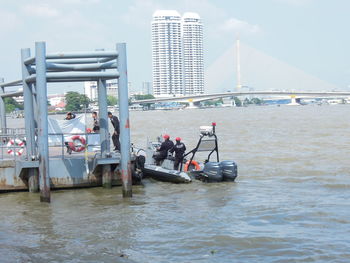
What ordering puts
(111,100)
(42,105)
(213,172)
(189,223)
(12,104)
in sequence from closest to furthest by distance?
(189,223), (42,105), (213,172), (12,104), (111,100)

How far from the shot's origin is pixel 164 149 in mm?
19734

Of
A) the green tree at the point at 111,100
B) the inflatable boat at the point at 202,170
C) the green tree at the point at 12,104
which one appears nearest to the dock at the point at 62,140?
the inflatable boat at the point at 202,170

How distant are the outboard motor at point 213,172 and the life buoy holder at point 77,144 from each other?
11.8ft

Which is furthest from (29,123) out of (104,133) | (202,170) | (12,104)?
(12,104)

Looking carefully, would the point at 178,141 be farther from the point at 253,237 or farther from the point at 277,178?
the point at 253,237

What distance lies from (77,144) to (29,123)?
290cm

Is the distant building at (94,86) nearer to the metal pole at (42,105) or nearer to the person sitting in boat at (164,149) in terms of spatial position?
the person sitting in boat at (164,149)

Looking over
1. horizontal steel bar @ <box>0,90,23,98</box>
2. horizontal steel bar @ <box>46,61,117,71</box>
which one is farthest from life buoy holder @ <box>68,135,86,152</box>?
horizontal steel bar @ <box>46,61,117,71</box>

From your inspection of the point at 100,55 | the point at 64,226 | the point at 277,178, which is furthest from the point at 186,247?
the point at 277,178

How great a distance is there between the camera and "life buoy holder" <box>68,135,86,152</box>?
18978 millimetres

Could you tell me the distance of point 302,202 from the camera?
15773 millimetres

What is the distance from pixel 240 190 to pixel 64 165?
4805mm

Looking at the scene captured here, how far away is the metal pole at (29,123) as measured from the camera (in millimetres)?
16547

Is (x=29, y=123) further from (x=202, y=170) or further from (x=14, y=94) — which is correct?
(x=202, y=170)
